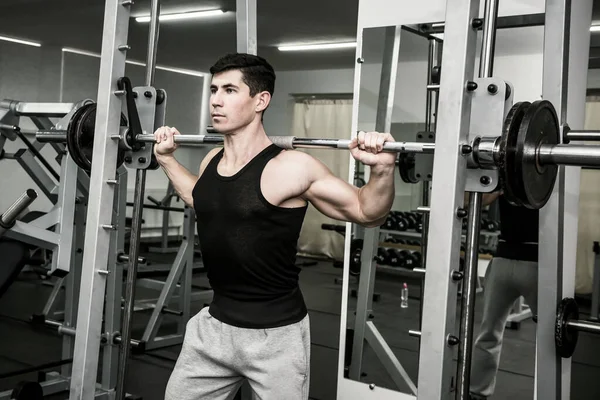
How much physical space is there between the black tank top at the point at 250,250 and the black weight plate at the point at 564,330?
0.63 meters

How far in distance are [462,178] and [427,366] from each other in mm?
373

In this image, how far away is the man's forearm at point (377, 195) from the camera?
141cm

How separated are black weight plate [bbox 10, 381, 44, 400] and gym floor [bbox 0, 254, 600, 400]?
379 millimetres

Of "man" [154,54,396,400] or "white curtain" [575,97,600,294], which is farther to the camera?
"white curtain" [575,97,600,294]

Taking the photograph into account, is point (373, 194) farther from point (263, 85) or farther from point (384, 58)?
point (384, 58)

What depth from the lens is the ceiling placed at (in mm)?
5441

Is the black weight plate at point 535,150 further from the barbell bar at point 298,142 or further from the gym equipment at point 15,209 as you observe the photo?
the gym equipment at point 15,209

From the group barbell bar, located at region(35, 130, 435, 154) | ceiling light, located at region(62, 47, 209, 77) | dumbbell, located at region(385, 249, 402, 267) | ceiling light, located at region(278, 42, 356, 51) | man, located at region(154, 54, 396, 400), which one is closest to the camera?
barbell bar, located at region(35, 130, 435, 154)

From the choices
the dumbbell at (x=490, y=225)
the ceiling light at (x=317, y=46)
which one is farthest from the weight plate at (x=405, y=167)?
the ceiling light at (x=317, y=46)

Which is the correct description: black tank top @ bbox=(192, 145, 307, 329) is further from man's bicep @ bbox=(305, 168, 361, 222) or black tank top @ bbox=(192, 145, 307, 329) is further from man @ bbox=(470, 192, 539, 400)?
man @ bbox=(470, 192, 539, 400)

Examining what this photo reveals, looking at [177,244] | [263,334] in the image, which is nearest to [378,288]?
[177,244]

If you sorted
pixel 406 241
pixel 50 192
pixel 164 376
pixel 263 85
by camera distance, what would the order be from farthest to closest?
pixel 406 241 → pixel 164 376 → pixel 50 192 → pixel 263 85

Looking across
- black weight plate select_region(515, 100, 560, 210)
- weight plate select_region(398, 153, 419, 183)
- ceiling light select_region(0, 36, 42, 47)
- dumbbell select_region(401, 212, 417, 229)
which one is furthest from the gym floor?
ceiling light select_region(0, 36, 42, 47)

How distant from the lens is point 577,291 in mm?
6051
